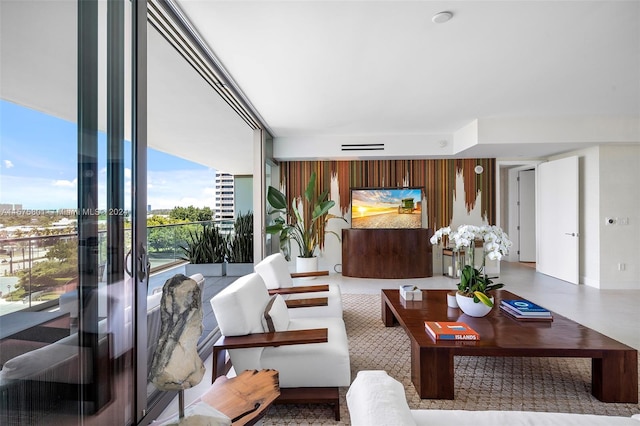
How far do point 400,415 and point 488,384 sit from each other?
1866 millimetres

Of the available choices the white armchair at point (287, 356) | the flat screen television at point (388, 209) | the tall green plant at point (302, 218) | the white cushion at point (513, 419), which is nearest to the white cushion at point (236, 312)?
the white armchair at point (287, 356)

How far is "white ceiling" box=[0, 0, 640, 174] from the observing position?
1243mm

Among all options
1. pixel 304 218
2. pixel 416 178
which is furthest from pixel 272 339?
pixel 416 178

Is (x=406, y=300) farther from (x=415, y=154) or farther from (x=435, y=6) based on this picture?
(x=415, y=154)

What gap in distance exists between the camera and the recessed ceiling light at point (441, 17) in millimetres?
2266

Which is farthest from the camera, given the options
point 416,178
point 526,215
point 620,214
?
point 526,215

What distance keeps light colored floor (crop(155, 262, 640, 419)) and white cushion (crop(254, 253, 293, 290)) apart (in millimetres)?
843

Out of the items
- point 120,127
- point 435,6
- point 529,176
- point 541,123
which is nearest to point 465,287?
point 435,6

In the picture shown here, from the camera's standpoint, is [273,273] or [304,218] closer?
[273,273]

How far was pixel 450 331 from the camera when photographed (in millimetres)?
2146

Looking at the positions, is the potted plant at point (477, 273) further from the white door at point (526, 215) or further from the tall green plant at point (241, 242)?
the white door at point (526, 215)

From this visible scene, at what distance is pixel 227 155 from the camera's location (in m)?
7.07

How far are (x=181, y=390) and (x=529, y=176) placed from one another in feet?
29.2

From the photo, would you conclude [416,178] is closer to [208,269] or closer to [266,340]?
[208,269]
